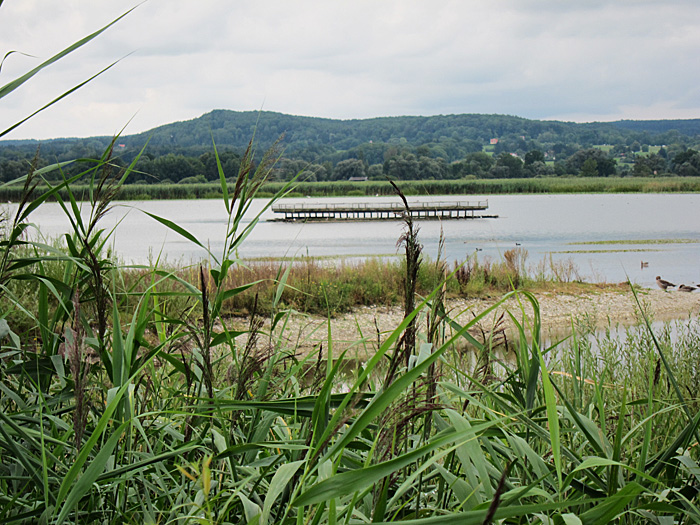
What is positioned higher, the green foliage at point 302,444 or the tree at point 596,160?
the tree at point 596,160

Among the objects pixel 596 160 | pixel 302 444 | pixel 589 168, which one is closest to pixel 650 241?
pixel 302 444

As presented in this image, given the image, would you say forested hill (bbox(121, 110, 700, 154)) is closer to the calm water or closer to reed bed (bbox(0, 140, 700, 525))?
the calm water

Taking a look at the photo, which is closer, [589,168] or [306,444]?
[306,444]

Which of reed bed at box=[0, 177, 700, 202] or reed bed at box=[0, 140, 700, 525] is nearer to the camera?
reed bed at box=[0, 140, 700, 525]

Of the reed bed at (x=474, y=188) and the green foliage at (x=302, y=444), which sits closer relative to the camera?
the green foliage at (x=302, y=444)

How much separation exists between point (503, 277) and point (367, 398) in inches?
502

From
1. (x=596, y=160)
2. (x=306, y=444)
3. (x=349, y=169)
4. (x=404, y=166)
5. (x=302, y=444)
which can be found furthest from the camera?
(x=596, y=160)

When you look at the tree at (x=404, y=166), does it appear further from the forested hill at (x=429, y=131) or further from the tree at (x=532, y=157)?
the tree at (x=532, y=157)

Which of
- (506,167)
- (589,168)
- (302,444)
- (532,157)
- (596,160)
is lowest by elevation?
(302,444)

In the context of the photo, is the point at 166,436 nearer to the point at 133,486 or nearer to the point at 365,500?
the point at 133,486

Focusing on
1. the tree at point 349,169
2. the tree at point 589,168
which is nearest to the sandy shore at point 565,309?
the tree at point 349,169

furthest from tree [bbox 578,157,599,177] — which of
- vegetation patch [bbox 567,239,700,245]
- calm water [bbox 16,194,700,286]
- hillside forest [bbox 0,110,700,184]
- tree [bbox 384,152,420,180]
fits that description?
vegetation patch [bbox 567,239,700,245]

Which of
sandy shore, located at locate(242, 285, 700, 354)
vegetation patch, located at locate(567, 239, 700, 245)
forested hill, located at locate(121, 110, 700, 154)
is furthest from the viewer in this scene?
forested hill, located at locate(121, 110, 700, 154)

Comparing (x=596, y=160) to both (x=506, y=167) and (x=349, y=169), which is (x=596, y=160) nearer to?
(x=506, y=167)
